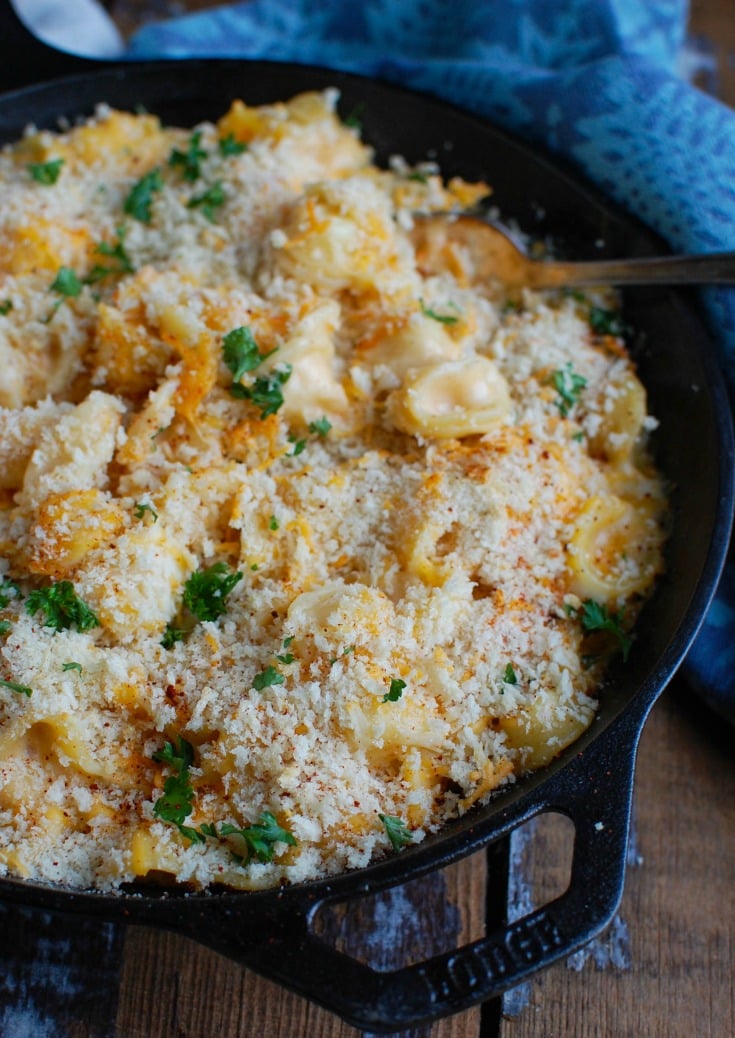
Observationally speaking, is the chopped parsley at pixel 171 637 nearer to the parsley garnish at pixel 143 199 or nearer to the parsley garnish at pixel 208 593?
the parsley garnish at pixel 208 593

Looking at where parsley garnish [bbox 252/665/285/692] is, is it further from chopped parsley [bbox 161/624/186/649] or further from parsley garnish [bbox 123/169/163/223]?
parsley garnish [bbox 123/169/163/223]

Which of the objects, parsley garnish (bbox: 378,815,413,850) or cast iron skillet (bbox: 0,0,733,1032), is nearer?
cast iron skillet (bbox: 0,0,733,1032)

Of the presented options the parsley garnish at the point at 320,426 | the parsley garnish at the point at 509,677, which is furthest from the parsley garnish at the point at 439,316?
the parsley garnish at the point at 509,677

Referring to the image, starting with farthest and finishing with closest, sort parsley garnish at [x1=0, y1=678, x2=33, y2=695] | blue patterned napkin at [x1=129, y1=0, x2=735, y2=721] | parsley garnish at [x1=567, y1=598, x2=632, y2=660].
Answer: blue patterned napkin at [x1=129, y1=0, x2=735, y2=721], parsley garnish at [x1=567, y1=598, x2=632, y2=660], parsley garnish at [x1=0, y1=678, x2=33, y2=695]

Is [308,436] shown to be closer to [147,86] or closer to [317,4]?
[147,86]

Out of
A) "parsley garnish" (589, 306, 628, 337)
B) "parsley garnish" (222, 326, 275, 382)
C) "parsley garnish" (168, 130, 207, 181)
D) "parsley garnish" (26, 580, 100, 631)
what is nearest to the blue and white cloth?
"parsley garnish" (589, 306, 628, 337)

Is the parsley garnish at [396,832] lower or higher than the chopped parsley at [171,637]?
lower
